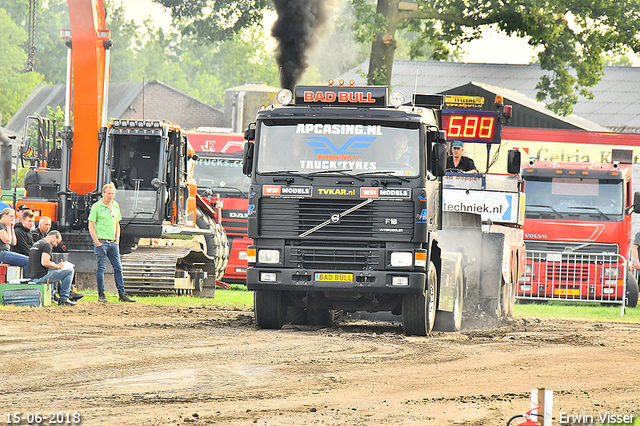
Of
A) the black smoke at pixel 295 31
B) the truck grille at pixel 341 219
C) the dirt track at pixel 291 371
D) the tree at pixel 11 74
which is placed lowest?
the dirt track at pixel 291 371

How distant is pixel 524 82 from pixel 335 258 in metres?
43.1

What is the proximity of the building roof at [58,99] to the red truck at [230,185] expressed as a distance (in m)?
47.1

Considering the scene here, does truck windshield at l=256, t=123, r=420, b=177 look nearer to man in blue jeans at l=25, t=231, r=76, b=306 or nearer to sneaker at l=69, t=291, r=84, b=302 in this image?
man in blue jeans at l=25, t=231, r=76, b=306

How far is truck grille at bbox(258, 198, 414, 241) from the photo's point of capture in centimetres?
1297

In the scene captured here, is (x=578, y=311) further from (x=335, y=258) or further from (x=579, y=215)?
(x=335, y=258)

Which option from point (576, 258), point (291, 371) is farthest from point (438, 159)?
point (576, 258)

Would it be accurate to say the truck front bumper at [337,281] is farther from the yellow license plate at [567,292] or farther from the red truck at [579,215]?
the red truck at [579,215]

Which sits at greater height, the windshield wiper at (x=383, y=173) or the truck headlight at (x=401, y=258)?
the windshield wiper at (x=383, y=173)

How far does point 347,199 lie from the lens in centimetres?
1301

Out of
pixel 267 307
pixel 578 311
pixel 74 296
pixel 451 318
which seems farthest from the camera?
pixel 578 311

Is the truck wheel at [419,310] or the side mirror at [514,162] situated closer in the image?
the truck wheel at [419,310]

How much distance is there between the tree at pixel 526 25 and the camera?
26.7 m

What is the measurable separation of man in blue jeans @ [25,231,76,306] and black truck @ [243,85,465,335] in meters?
4.34

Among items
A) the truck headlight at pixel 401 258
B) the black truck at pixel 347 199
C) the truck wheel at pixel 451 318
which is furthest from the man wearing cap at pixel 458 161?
the truck headlight at pixel 401 258
